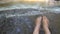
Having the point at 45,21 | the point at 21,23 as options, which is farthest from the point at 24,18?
the point at 45,21

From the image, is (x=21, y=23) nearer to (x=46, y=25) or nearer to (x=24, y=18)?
(x=24, y=18)

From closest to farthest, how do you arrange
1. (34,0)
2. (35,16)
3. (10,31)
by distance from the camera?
(10,31), (35,16), (34,0)

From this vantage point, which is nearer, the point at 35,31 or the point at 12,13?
the point at 35,31

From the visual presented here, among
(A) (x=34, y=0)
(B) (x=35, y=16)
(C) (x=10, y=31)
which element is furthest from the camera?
(A) (x=34, y=0)

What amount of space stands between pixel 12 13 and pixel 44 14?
275 millimetres

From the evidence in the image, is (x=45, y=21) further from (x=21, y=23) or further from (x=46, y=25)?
(x=21, y=23)

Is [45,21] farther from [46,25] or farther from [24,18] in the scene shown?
[24,18]

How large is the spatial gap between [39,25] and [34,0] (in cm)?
48

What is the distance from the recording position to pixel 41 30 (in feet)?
2.54

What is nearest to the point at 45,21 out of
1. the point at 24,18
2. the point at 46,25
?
the point at 46,25

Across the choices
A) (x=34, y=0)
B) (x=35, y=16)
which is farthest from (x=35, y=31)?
(x=34, y=0)

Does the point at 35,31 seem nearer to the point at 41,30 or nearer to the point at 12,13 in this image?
the point at 41,30

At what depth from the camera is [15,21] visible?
839 mm

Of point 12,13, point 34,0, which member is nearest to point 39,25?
point 12,13
